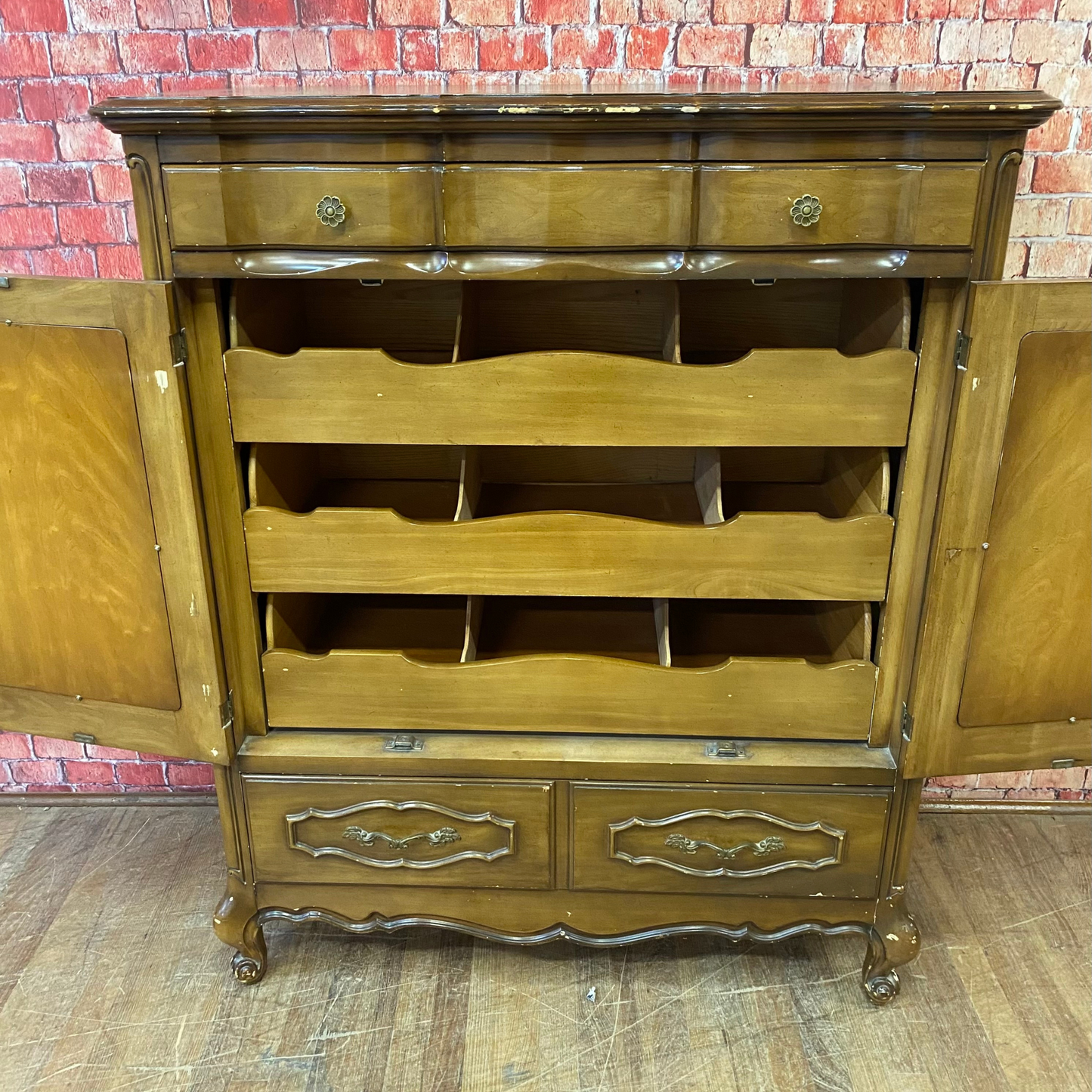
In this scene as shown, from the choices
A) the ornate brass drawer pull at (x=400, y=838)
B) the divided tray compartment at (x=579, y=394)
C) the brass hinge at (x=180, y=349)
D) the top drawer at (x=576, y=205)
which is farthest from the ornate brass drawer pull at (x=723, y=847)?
the brass hinge at (x=180, y=349)

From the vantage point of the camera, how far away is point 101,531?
58.2 inches

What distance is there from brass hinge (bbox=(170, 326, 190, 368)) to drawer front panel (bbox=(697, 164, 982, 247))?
75 centimetres

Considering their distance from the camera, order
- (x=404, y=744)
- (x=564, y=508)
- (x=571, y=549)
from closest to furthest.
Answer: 1. (x=571, y=549)
2. (x=404, y=744)
3. (x=564, y=508)

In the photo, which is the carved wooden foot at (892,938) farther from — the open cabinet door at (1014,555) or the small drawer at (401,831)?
the small drawer at (401,831)

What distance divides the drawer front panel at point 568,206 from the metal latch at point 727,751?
2.70 feet

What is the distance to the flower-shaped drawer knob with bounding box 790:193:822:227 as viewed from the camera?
1295 millimetres

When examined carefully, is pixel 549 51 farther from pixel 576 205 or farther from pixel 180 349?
pixel 180 349

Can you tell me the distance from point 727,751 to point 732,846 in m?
0.18

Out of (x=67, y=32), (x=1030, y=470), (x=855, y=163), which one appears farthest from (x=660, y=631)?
(x=67, y=32)

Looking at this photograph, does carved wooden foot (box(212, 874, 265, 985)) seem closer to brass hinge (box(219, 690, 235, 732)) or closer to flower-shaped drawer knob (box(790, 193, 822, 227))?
brass hinge (box(219, 690, 235, 732))

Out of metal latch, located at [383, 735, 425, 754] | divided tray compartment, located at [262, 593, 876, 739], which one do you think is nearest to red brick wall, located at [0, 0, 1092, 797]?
divided tray compartment, located at [262, 593, 876, 739]

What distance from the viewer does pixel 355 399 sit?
1.46 meters

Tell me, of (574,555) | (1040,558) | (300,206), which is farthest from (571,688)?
(300,206)

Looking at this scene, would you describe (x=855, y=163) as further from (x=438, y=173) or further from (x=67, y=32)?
(x=67, y=32)
